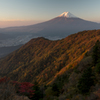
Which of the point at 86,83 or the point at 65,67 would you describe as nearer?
the point at 86,83

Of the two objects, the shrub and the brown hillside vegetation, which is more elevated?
the shrub

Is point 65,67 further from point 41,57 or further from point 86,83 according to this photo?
point 41,57

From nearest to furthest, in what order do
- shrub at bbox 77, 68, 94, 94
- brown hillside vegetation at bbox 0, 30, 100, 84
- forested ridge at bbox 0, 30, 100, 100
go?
shrub at bbox 77, 68, 94, 94 < forested ridge at bbox 0, 30, 100, 100 < brown hillside vegetation at bbox 0, 30, 100, 84

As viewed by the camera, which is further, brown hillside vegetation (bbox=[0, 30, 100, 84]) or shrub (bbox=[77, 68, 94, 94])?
brown hillside vegetation (bbox=[0, 30, 100, 84])

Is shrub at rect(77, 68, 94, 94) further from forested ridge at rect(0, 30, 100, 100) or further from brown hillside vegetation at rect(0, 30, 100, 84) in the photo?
brown hillside vegetation at rect(0, 30, 100, 84)

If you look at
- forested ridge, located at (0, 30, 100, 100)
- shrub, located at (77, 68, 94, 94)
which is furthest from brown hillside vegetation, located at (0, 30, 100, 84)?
shrub, located at (77, 68, 94, 94)

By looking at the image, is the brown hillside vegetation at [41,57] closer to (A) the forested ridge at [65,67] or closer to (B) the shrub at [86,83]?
(A) the forested ridge at [65,67]

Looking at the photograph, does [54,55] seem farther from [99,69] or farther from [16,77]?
[99,69]

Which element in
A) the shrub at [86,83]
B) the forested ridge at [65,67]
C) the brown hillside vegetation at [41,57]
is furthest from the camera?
the brown hillside vegetation at [41,57]

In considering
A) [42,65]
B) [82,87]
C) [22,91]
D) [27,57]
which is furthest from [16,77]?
[82,87]

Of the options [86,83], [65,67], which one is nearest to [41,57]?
[65,67]

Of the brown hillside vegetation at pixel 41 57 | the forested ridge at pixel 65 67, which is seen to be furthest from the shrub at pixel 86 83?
the brown hillside vegetation at pixel 41 57
